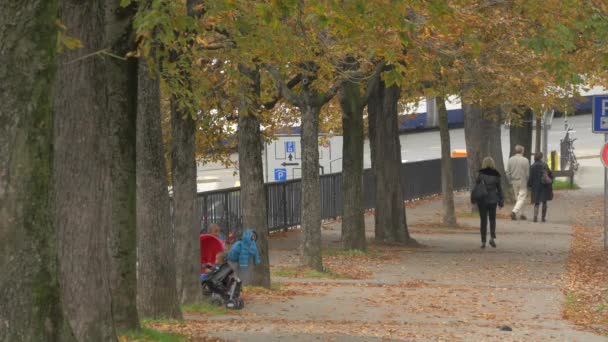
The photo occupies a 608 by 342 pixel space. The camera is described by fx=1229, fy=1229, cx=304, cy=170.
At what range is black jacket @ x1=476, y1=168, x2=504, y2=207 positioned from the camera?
2402 cm

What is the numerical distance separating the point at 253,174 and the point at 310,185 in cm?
238

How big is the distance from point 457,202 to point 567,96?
10.3m

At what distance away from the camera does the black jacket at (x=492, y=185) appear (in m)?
24.0

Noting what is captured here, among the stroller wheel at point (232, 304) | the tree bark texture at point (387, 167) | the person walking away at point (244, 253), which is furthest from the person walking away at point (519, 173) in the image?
the stroller wheel at point (232, 304)

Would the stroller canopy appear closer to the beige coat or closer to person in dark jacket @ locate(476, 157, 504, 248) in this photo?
person in dark jacket @ locate(476, 157, 504, 248)

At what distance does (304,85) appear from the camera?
19391mm

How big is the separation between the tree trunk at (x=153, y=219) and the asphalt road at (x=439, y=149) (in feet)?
98.8

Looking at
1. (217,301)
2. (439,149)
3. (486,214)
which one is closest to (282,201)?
(486,214)

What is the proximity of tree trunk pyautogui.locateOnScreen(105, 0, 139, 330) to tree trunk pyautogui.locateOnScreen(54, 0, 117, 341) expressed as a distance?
0.67 m

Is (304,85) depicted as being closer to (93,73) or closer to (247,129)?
(247,129)

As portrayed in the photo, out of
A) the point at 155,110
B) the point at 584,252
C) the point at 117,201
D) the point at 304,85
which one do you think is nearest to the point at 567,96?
the point at 584,252

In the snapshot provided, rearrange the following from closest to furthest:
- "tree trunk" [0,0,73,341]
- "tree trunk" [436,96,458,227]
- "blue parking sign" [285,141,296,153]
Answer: "tree trunk" [0,0,73,341]
"tree trunk" [436,96,458,227]
"blue parking sign" [285,141,296,153]

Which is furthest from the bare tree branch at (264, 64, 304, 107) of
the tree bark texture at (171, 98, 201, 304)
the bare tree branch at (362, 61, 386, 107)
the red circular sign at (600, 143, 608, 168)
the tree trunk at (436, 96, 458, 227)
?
the tree trunk at (436, 96, 458, 227)

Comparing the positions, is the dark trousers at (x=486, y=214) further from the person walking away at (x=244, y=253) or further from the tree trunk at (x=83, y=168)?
the tree trunk at (x=83, y=168)
